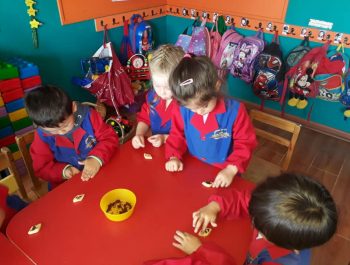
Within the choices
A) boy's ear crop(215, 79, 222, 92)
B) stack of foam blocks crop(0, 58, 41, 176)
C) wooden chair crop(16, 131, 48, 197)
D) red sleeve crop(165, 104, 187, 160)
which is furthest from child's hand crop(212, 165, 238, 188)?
stack of foam blocks crop(0, 58, 41, 176)

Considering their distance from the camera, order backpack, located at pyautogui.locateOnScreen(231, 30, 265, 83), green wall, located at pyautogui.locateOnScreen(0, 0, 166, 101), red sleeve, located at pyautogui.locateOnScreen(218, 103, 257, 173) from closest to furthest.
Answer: red sleeve, located at pyautogui.locateOnScreen(218, 103, 257, 173)
green wall, located at pyautogui.locateOnScreen(0, 0, 166, 101)
backpack, located at pyautogui.locateOnScreen(231, 30, 265, 83)

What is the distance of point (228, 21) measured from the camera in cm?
304

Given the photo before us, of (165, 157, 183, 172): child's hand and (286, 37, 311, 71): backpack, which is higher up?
(286, 37, 311, 71): backpack

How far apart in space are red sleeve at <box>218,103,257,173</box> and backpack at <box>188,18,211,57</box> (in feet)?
5.86

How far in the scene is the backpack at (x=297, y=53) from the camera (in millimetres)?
2573

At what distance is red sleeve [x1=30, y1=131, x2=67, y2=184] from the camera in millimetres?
1421

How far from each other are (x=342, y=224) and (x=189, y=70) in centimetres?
164

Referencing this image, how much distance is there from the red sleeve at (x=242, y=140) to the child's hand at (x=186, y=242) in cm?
44

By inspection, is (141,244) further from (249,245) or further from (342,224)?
(342,224)

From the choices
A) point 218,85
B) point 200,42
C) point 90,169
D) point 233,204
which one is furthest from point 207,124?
point 200,42

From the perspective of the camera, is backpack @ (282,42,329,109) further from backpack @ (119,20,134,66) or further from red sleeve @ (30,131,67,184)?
red sleeve @ (30,131,67,184)

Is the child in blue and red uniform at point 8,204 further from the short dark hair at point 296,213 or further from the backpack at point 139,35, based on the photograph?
the backpack at point 139,35

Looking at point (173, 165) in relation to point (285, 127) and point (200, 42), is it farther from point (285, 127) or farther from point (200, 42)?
point (200, 42)

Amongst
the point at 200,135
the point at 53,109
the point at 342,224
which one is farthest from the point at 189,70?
the point at 342,224
